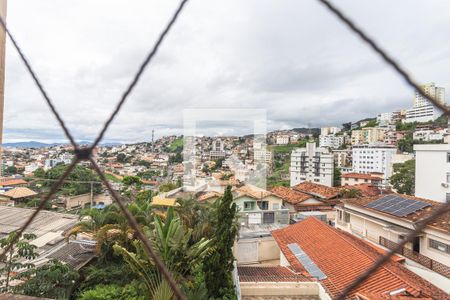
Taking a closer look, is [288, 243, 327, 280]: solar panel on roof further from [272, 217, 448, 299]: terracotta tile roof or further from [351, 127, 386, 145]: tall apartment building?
[351, 127, 386, 145]: tall apartment building

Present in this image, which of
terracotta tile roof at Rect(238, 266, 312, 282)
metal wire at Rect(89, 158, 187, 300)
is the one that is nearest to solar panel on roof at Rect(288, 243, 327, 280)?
terracotta tile roof at Rect(238, 266, 312, 282)

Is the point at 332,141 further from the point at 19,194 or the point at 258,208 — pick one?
the point at 19,194

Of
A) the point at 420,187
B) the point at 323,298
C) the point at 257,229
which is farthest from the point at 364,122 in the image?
the point at 323,298

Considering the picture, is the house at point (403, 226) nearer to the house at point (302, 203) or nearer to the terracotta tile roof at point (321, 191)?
the house at point (302, 203)

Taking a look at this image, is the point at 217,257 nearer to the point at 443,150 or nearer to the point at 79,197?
the point at 443,150

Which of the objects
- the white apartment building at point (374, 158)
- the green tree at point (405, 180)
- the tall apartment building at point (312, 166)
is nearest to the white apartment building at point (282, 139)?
the white apartment building at point (374, 158)
